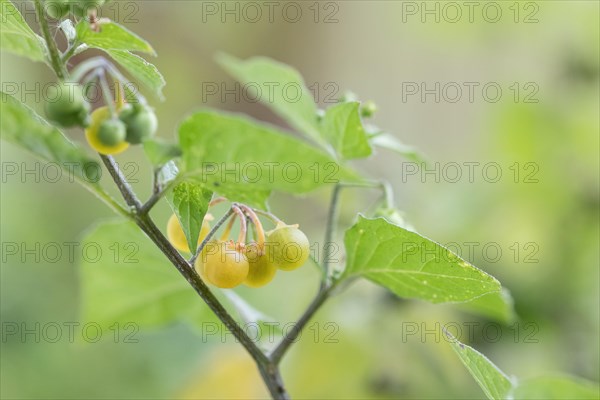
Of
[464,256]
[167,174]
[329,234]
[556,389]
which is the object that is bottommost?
[464,256]

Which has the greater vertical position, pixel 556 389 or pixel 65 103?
pixel 65 103

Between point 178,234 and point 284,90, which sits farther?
point 284,90

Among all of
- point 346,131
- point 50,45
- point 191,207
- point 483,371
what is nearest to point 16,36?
point 50,45

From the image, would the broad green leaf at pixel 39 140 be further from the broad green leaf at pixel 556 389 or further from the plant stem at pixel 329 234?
the broad green leaf at pixel 556 389

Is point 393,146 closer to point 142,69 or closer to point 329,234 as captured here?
point 329,234

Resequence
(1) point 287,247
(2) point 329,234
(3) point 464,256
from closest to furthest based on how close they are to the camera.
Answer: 1. (1) point 287,247
2. (2) point 329,234
3. (3) point 464,256

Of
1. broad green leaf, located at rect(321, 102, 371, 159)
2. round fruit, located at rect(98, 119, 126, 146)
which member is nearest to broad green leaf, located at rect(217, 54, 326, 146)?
broad green leaf, located at rect(321, 102, 371, 159)
